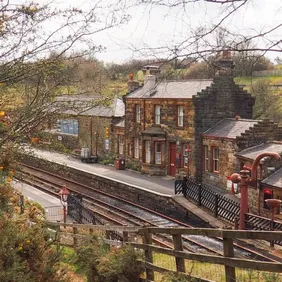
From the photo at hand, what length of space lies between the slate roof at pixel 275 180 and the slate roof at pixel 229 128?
15.3 feet

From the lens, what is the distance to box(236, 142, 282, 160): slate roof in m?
25.1

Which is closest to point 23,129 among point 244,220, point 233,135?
point 244,220

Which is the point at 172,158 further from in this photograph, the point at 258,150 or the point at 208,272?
the point at 208,272

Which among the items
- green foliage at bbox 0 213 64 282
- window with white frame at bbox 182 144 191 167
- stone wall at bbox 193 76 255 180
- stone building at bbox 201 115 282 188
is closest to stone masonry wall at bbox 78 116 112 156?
window with white frame at bbox 182 144 191 167

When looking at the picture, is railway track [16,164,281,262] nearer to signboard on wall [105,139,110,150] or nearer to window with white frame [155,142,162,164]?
window with white frame [155,142,162,164]

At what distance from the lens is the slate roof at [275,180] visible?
21.7 m

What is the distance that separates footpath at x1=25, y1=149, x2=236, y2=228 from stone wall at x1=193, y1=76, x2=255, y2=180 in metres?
2.83

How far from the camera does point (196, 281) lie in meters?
5.93

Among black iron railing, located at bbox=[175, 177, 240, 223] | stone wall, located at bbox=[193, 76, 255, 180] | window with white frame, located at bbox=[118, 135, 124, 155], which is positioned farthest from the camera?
window with white frame, located at bbox=[118, 135, 124, 155]

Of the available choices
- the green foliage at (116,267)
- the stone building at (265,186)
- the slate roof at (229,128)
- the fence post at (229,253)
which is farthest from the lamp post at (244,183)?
the fence post at (229,253)

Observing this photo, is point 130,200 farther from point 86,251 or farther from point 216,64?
point 216,64

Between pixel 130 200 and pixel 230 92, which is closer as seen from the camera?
pixel 130 200

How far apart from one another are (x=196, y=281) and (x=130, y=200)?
2306 cm

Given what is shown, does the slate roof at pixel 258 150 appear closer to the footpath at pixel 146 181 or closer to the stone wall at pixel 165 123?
the footpath at pixel 146 181
